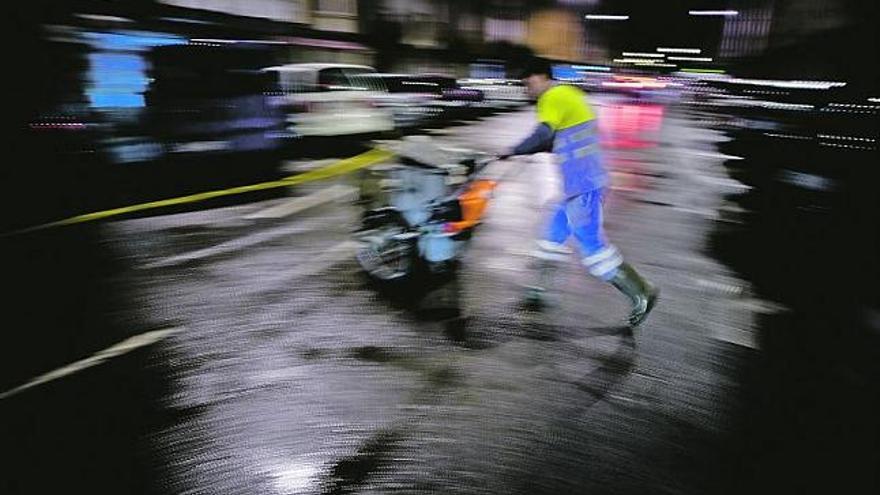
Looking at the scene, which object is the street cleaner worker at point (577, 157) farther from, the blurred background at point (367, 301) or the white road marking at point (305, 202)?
the white road marking at point (305, 202)

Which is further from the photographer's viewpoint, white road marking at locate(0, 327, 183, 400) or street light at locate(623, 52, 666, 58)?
street light at locate(623, 52, 666, 58)

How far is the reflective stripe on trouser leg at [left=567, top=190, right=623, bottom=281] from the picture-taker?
4633mm

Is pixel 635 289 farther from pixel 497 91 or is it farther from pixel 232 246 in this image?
→ pixel 497 91

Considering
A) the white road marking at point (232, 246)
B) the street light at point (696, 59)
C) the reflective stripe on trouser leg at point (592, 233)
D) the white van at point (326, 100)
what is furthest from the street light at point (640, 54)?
the reflective stripe on trouser leg at point (592, 233)

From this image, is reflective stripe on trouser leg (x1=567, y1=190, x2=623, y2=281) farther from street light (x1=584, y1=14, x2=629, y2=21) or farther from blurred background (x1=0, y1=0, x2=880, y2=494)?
street light (x1=584, y1=14, x2=629, y2=21)

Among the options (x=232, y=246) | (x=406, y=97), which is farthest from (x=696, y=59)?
(x=232, y=246)

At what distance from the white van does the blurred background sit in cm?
8

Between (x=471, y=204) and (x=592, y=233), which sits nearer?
(x=592, y=233)

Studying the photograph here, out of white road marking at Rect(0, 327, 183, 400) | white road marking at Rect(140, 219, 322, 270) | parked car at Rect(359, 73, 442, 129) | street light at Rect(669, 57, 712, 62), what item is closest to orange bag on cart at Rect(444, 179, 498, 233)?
white road marking at Rect(0, 327, 183, 400)

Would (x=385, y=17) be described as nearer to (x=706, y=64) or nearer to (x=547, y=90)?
(x=547, y=90)

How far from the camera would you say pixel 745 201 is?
32.9ft

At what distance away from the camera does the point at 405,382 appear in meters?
4.02

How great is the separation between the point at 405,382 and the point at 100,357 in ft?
7.52

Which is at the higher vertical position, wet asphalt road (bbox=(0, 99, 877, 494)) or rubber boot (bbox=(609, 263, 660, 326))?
rubber boot (bbox=(609, 263, 660, 326))
